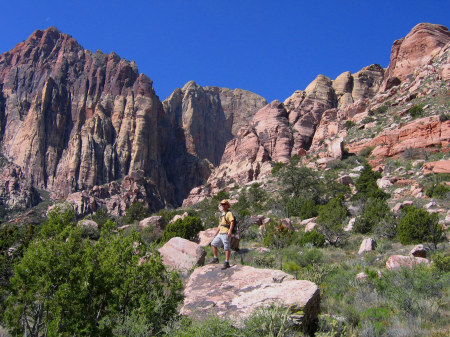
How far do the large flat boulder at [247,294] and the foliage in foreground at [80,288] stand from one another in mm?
506

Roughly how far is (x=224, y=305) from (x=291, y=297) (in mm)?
1171

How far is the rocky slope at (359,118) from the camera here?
35875 millimetres

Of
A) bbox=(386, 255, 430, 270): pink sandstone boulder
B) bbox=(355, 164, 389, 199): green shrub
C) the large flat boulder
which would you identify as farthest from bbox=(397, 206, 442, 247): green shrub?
the large flat boulder

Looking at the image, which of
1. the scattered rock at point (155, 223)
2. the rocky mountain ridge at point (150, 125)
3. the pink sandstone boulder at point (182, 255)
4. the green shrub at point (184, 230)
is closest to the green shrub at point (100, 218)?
the scattered rock at point (155, 223)

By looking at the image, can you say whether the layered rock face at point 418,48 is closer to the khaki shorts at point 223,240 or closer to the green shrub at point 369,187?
the green shrub at point 369,187

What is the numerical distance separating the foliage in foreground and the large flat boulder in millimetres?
506

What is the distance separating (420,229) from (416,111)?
26.7m

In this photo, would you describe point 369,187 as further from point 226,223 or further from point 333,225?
point 226,223

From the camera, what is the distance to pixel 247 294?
6.11 meters

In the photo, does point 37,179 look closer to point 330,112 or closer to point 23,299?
point 330,112

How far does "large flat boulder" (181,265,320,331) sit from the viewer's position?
5.58 metres

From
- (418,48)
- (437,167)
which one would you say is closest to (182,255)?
(437,167)

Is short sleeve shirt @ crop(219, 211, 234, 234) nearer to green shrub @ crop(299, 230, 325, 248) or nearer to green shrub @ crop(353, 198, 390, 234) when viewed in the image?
green shrub @ crop(299, 230, 325, 248)

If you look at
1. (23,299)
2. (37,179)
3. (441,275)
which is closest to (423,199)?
(441,275)
